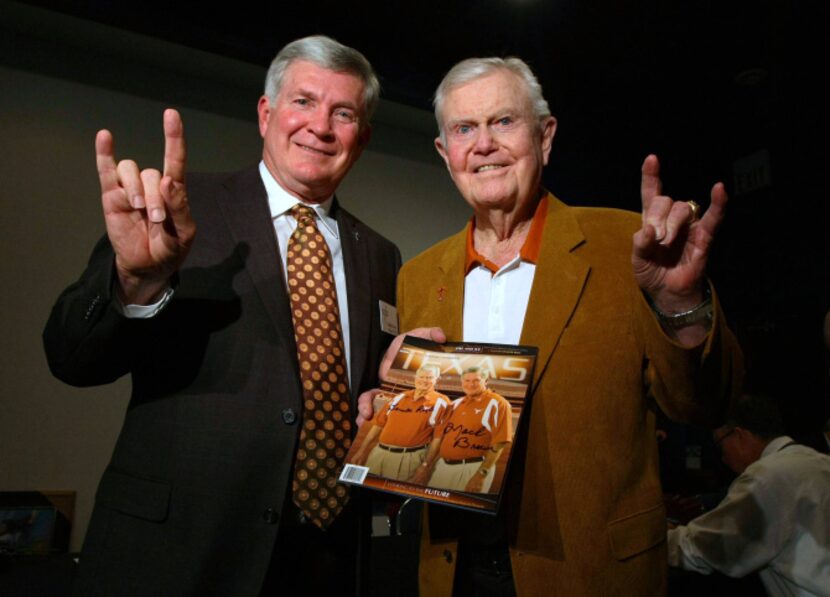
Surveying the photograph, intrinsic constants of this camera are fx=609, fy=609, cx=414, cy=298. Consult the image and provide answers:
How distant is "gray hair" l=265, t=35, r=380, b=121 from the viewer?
1.99m

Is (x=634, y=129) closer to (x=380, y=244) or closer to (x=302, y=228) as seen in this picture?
(x=380, y=244)

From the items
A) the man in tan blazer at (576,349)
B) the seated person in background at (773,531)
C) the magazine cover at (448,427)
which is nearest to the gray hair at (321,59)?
the man in tan blazer at (576,349)

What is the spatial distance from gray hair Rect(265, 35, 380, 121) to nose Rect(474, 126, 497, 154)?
0.50 metres

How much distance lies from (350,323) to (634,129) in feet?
13.2

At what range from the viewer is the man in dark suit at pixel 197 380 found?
134cm

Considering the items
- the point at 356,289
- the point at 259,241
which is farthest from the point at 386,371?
the point at 259,241

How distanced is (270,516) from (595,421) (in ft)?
2.69

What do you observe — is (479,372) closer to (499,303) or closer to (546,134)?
(499,303)

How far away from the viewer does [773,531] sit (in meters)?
2.78

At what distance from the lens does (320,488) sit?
158cm

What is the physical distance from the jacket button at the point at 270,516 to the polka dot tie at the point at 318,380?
0.08 metres

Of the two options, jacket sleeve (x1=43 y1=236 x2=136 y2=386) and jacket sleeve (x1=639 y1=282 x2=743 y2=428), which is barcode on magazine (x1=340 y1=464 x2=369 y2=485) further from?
jacket sleeve (x1=639 y1=282 x2=743 y2=428)

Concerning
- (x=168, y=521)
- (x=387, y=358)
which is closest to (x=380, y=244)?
(x=387, y=358)

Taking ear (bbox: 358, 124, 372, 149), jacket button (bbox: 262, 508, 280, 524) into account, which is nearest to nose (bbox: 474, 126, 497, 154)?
ear (bbox: 358, 124, 372, 149)
